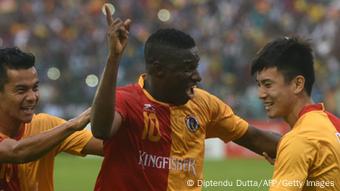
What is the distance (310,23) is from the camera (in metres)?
21.0

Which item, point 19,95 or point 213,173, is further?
point 213,173

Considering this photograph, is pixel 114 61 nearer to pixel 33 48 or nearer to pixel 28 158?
pixel 28 158

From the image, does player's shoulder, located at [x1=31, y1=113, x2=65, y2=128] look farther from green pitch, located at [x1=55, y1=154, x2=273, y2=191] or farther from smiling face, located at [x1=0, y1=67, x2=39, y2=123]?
green pitch, located at [x1=55, y1=154, x2=273, y2=191]

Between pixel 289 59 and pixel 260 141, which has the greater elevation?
pixel 289 59

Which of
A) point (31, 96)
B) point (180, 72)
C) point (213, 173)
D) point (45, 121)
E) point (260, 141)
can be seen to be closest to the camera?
point (180, 72)

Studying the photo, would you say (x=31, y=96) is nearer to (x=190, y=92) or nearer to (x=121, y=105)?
(x=121, y=105)

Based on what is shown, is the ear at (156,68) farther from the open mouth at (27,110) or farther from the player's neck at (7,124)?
the player's neck at (7,124)

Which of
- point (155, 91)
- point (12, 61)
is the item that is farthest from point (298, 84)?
point (12, 61)

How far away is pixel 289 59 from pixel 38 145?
1701 millimetres

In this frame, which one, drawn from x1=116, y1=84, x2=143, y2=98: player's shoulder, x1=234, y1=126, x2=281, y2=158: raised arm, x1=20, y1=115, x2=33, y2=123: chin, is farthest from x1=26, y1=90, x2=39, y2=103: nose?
x1=234, y1=126, x2=281, y2=158: raised arm

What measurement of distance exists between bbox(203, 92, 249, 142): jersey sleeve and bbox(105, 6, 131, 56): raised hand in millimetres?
1324

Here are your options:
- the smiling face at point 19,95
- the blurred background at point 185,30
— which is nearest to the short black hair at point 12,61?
the smiling face at point 19,95

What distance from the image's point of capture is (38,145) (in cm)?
570

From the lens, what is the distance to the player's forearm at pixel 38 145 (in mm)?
5676
